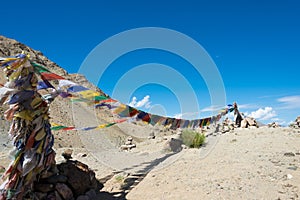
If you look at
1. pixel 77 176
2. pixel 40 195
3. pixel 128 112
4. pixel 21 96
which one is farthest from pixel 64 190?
pixel 128 112

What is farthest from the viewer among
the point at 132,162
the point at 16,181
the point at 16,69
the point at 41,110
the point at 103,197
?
the point at 132,162

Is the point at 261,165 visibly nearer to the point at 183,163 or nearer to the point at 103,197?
the point at 183,163

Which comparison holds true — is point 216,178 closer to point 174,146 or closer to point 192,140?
point 192,140

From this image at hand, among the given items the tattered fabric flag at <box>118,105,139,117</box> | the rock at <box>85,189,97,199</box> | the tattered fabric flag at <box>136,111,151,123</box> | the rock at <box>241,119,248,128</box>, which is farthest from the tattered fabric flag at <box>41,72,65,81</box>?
the rock at <box>241,119,248,128</box>

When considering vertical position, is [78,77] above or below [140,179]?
above

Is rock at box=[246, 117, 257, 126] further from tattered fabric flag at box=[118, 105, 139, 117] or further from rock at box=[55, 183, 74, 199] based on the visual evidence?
rock at box=[55, 183, 74, 199]

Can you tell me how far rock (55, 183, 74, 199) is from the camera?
4.33m

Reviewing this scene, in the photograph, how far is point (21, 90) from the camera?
3.85m

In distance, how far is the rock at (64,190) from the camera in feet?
14.2

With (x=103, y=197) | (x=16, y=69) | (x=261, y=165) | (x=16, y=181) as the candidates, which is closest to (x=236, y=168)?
(x=261, y=165)

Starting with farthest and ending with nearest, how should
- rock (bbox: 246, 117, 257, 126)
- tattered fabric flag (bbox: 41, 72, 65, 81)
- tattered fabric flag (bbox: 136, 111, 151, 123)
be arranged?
rock (bbox: 246, 117, 257, 126) < tattered fabric flag (bbox: 136, 111, 151, 123) < tattered fabric flag (bbox: 41, 72, 65, 81)

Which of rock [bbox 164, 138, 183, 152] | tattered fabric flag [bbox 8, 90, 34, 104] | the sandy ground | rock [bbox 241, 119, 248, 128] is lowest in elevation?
the sandy ground

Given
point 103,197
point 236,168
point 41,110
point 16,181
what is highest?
point 41,110

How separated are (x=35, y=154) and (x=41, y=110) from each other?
Answer: 74cm
